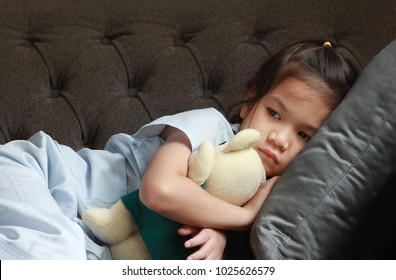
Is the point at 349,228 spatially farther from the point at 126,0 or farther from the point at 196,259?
the point at 126,0

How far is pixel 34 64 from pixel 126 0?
0.24m

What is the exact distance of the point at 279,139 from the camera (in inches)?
36.9

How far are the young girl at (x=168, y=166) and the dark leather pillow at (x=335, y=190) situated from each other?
9 centimetres

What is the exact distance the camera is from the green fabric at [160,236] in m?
0.86

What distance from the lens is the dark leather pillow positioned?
2.54 ft

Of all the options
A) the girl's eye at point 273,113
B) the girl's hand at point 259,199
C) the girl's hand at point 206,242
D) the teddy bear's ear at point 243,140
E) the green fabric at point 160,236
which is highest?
the teddy bear's ear at point 243,140

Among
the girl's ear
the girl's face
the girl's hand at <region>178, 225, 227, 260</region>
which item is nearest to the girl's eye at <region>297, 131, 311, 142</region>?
the girl's face

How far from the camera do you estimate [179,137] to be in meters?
0.91

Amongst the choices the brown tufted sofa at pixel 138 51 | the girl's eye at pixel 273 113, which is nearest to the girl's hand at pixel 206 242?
the girl's eye at pixel 273 113

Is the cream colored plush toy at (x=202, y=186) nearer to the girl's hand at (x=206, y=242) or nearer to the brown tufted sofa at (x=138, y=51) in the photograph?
the girl's hand at (x=206, y=242)

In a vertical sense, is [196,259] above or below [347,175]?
below

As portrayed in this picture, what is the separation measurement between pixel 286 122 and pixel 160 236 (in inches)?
10.9

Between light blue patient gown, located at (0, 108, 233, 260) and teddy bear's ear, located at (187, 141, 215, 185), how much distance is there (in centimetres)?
6

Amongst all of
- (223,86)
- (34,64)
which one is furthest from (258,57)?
(34,64)
